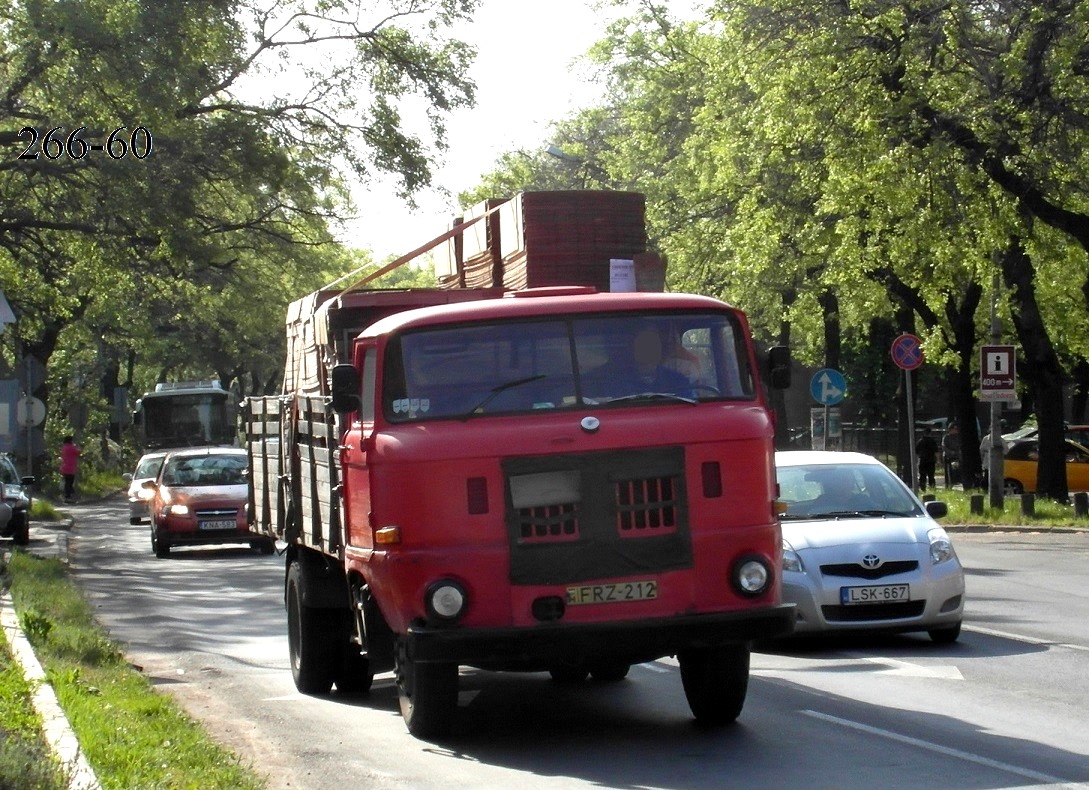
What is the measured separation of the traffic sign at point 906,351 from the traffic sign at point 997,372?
1057mm

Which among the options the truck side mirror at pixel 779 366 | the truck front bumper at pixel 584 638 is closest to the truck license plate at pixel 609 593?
the truck front bumper at pixel 584 638

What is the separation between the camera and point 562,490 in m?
8.77

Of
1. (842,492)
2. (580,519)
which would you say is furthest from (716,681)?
(842,492)

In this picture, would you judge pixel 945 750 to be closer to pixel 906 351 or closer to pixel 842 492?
pixel 842 492

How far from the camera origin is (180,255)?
27.5 meters

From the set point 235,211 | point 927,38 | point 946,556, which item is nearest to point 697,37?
point 235,211

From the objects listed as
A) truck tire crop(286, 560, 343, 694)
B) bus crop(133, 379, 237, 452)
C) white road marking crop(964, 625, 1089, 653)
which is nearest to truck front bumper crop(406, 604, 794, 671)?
truck tire crop(286, 560, 343, 694)

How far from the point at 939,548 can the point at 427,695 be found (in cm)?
528

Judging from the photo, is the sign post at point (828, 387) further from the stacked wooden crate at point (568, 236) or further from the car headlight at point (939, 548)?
the stacked wooden crate at point (568, 236)

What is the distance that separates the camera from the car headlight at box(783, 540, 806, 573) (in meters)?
13.0

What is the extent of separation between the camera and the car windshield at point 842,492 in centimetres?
1389

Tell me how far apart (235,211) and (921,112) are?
1309cm

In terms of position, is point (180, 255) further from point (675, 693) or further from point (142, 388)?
point (142, 388)

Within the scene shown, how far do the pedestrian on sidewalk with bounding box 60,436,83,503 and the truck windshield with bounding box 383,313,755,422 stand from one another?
4091 cm
